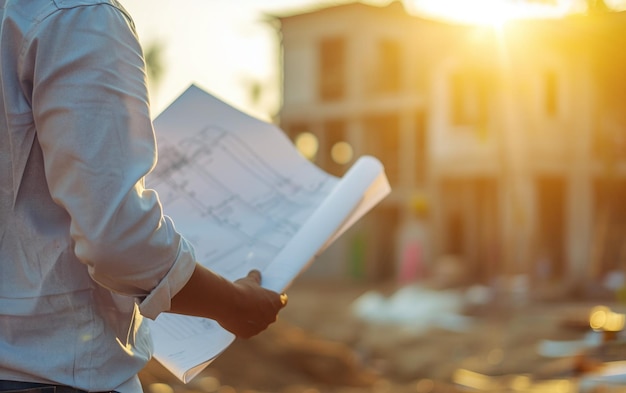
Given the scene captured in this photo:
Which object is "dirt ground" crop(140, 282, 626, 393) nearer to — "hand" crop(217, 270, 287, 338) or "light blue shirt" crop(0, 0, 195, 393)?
"hand" crop(217, 270, 287, 338)

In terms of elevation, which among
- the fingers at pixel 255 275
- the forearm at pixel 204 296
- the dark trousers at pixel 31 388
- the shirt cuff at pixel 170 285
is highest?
the shirt cuff at pixel 170 285

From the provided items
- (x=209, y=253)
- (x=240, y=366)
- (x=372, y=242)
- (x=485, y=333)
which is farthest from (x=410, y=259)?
(x=209, y=253)

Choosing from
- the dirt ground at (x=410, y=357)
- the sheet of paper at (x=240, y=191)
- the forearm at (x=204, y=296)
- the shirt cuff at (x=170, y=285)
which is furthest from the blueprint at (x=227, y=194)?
→ the dirt ground at (x=410, y=357)

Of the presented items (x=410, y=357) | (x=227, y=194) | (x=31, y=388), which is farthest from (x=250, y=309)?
(x=410, y=357)

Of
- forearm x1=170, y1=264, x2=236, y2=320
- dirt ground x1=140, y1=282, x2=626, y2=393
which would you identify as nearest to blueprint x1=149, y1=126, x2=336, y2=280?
forearm x1=170, y1=264, x2=236, y2=320

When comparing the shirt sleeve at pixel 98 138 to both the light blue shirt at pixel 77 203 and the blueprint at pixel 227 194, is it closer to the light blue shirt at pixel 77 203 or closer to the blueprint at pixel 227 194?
the light blue shirt at pixel 77 203

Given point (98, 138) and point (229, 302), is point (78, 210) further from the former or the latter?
point (229, 302)

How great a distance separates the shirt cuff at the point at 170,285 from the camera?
4.24 ft

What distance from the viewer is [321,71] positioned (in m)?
30.5

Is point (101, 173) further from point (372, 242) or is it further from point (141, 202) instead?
point (372, 242)

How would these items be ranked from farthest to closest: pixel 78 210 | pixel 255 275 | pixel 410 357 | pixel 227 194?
pixel 410 357 < pixel 227 194 < pixel 255 275 < pixel 78 210

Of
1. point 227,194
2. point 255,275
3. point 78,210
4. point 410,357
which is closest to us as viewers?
point 78,210

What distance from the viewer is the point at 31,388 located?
1.29 meters

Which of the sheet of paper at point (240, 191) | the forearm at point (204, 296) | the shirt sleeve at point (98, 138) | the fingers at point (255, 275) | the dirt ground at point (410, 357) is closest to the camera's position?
the shirt sleeve at point (98, 138)
